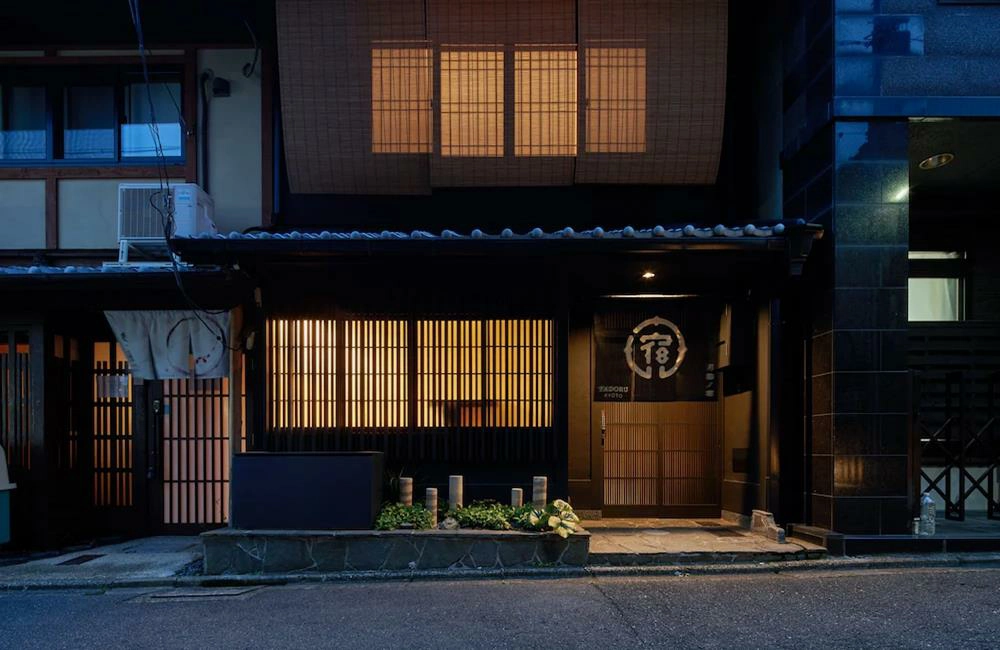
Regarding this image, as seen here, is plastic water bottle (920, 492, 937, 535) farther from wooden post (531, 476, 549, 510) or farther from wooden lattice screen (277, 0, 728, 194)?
wooden lattice screen (277, 0, 728, 194)

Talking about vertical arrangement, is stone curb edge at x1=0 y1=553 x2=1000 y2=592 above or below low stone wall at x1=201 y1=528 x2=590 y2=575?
below

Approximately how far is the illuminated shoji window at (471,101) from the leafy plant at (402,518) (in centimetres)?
499

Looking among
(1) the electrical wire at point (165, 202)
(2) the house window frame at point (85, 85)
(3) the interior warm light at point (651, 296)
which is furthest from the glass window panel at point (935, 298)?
(2) the house window frame at point (85, 85)

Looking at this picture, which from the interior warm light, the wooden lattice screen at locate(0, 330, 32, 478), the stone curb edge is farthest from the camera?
the interior warm light

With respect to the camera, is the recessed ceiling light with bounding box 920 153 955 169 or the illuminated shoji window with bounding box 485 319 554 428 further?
the recessed ceiling light with bounding box 920 153 955 169

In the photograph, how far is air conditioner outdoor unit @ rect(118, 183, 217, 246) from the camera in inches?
386

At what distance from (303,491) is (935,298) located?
10.6 metres

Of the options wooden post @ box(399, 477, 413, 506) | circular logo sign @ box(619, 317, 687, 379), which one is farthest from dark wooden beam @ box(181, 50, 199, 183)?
circular logo sign @ box(619, 317, 687, 379)

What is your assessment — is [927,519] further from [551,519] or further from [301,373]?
[301,373]

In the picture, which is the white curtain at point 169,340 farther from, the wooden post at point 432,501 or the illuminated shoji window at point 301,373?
the wooden post at point 432,501

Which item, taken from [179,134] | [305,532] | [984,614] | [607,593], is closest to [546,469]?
[607,593]

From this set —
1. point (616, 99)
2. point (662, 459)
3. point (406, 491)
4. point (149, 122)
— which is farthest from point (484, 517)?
point (149, 122)

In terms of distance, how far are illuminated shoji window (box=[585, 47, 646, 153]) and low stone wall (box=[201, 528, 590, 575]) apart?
5638mm

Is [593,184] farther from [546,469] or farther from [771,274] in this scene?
[546,469]
